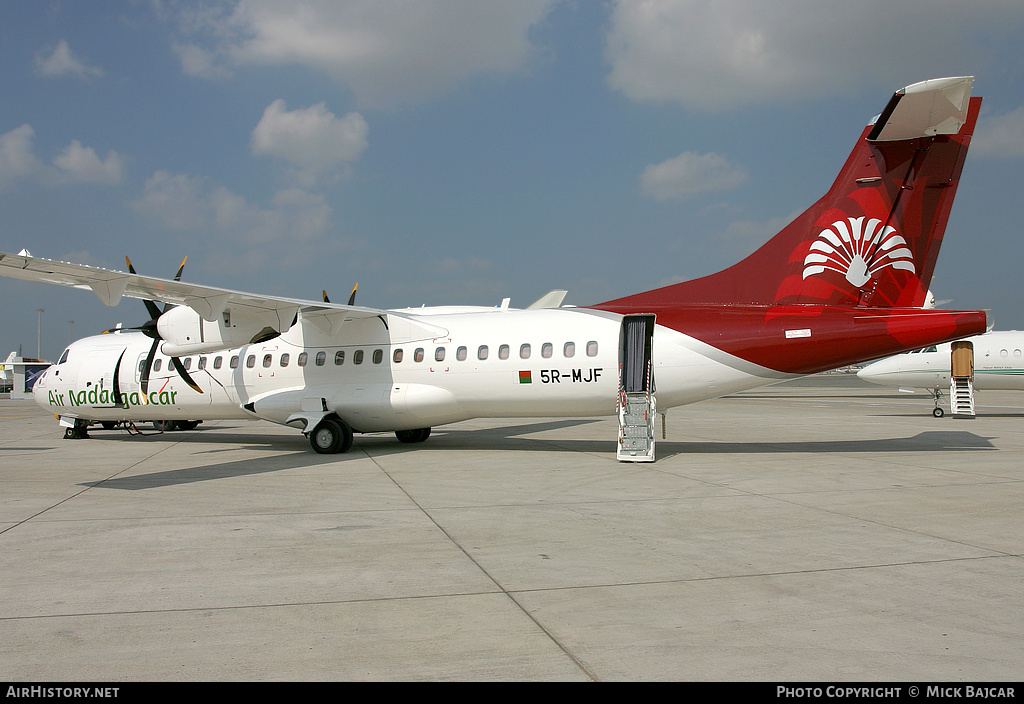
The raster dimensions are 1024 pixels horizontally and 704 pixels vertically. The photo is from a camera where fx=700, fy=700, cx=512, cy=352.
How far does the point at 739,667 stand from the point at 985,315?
10141 mm

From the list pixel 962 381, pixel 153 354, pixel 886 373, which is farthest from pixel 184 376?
pixel 886 373

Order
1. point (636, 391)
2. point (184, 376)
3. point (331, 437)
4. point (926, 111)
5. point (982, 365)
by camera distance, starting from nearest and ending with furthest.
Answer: point (926, 111), point (636, 391), point (331, 437), point (184, 376), point (982, 365)

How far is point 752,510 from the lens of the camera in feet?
26.6

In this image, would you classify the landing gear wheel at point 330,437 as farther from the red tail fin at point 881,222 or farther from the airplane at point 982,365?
the airplane at point 982,365

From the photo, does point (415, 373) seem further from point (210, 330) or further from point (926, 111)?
point (926, 111)

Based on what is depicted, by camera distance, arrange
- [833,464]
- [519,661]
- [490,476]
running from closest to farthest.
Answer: [519,661]
[490,476]
[833,464]

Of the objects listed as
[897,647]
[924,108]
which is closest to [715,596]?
[897,647]

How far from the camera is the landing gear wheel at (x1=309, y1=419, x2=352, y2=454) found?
48.0ft

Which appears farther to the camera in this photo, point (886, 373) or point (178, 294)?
point (886, 373)

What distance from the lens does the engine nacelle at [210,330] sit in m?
13.8

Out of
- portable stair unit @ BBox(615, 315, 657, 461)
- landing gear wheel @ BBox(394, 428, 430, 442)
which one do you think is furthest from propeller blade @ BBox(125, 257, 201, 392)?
portable stair unit @ BBox(615, 315, 657, 461)

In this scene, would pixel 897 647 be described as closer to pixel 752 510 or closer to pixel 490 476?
pixel 752 510

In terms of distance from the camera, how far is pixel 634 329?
521 inches

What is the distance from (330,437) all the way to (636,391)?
6457mm
